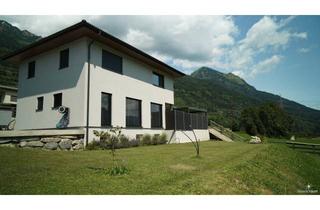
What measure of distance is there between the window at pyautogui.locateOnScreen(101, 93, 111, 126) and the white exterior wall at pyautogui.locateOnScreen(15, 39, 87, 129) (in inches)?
52.5

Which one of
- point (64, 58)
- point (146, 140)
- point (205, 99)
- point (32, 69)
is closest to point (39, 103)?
point (32, 69)

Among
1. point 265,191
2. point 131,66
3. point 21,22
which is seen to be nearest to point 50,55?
point 21,22

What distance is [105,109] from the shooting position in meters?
13.0

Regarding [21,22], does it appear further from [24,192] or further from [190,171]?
[190,171]

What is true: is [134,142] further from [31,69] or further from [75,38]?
[31,69]

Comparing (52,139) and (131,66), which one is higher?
(131,66)

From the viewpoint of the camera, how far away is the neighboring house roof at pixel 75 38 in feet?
37.3

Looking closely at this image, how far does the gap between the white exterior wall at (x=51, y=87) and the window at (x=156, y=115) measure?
657 centimetres

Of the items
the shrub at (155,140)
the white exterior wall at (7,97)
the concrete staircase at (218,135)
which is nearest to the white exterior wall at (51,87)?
the shrub at (155,140)

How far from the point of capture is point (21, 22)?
34.4ft

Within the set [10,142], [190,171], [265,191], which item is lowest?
[265,191]

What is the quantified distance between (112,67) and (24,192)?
1028cm

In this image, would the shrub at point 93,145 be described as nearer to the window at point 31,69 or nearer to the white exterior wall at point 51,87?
the white exterior wall at point 51,87
